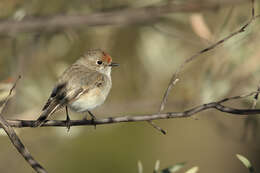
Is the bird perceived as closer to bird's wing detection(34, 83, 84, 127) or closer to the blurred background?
bird's wing detection(34, 83, 84, 127)

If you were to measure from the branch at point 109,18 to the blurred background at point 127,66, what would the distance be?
1 centimetres

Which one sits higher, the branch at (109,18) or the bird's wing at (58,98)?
the branch at (109,18)

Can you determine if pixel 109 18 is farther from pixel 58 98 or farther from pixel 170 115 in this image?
pixel 170 115

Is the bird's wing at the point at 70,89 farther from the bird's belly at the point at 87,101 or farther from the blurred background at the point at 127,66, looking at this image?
the blurred background at the point at 127,66

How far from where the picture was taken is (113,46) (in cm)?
609

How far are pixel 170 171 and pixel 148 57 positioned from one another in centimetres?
301

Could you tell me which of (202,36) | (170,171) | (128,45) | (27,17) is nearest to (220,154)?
(128,45)

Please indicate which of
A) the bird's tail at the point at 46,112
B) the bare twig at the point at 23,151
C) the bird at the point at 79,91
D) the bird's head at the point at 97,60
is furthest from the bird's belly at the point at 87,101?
the bare twig at the point at 23,151

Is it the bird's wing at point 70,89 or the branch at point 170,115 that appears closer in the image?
the branch at point 170,115

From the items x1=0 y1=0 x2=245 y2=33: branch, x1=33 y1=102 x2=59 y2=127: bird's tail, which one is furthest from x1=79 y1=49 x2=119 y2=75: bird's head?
x1=33 y1=102 x2=59 y2=127: bird's tail

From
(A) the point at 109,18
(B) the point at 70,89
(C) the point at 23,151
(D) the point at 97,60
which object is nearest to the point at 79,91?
(B) the point at 70,89

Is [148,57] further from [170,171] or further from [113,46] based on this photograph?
[170,171]

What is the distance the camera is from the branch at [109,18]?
4.97 metres

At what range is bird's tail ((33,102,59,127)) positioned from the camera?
10.0ft
